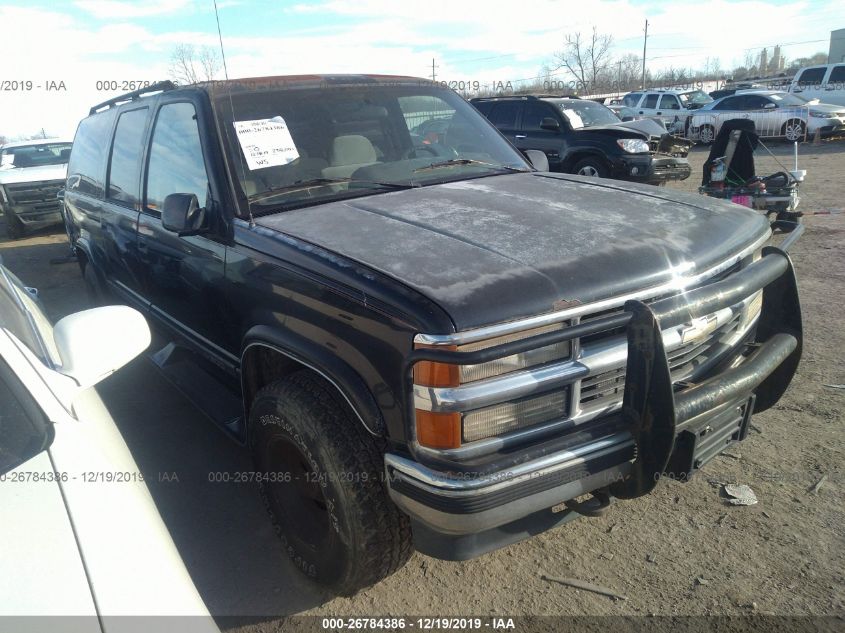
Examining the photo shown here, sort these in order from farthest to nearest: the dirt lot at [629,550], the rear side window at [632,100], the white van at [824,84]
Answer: the rear side window at [632,100]
the white van at [824,84]
the dirt lot at [629,550]

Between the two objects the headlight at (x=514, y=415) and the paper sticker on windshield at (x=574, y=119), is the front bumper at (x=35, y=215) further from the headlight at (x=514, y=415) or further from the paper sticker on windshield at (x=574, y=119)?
the headlight at (x=514, y=415)

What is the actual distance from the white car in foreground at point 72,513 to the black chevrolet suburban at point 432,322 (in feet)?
2.45

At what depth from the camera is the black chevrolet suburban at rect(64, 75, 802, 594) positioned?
1.98 metres

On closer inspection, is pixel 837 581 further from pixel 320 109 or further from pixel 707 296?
pixel 320 109

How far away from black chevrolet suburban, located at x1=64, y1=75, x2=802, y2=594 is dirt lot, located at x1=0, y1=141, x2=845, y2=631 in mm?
315

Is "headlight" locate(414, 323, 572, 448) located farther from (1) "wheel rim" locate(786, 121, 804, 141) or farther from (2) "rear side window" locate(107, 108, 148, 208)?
(1) "wheel rim" locate(786, 121, 804, 141)

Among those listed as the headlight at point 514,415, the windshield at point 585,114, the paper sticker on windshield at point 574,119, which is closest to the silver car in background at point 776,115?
the windshield at point 585,114

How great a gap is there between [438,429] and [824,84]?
25.9 meters

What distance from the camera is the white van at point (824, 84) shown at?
838 inches

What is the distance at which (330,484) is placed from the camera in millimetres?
2287

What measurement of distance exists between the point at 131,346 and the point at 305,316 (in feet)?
2.15

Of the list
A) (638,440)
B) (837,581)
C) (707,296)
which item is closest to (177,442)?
(638,440)

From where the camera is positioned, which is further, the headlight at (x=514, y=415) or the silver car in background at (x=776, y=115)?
the silver car in background at (x=776, y=115)

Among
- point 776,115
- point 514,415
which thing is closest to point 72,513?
point 514,415
